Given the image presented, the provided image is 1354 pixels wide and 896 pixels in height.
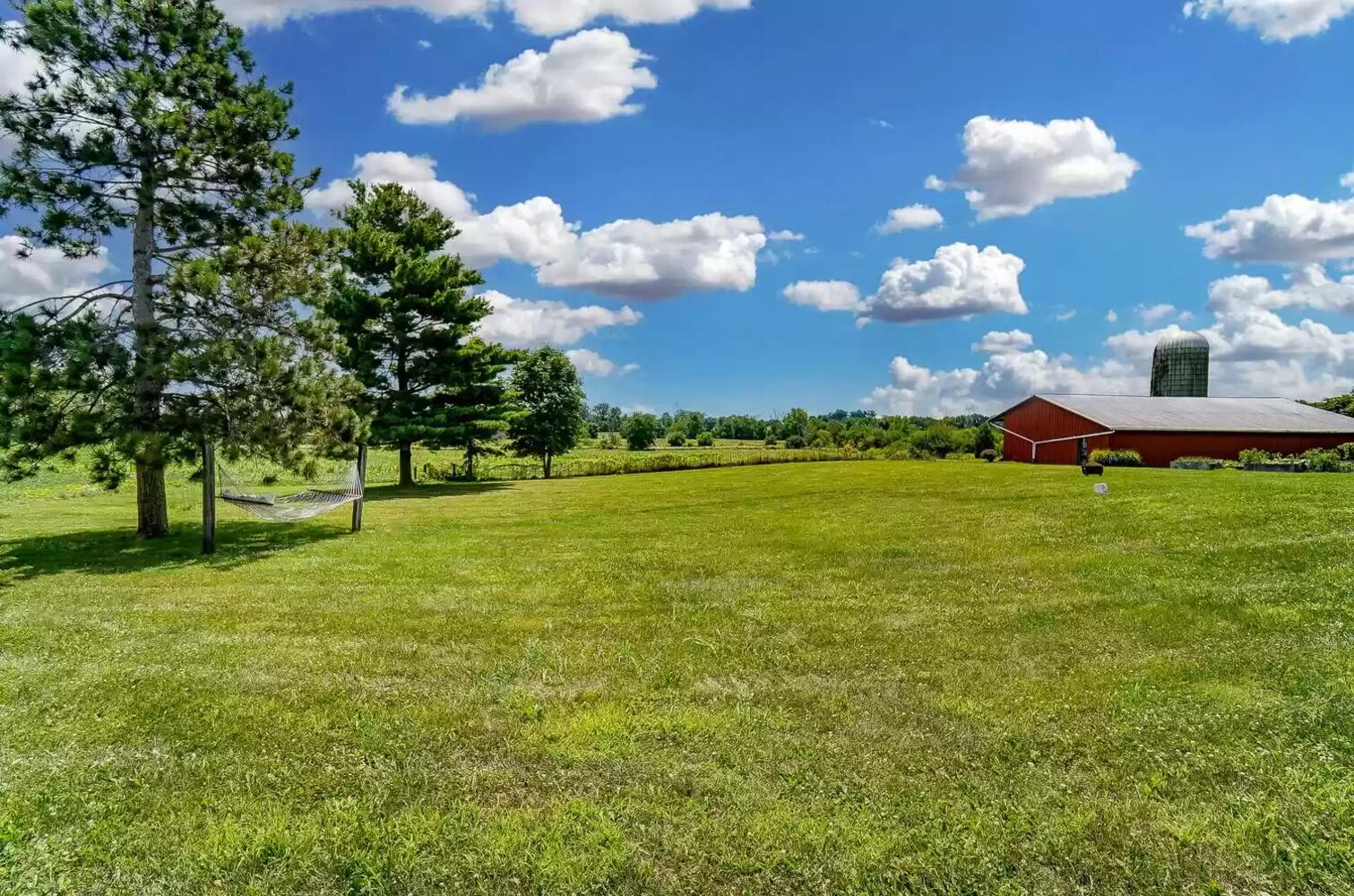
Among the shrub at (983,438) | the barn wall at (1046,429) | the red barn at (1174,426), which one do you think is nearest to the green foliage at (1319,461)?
the red barn at (1174,426)

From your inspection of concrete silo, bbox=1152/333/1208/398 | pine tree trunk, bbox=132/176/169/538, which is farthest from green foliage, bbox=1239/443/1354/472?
pine tree trunk, bbox=132/176/169/538

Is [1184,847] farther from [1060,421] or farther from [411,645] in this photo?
[1060,421]

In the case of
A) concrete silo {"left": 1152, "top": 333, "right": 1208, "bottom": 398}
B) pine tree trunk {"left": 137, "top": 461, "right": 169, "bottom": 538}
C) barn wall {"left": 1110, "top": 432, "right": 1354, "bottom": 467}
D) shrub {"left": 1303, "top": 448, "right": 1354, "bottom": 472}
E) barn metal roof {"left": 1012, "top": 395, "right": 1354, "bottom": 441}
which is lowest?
pine tree trunk {"left": 137, "top": 461, "right": 169, "bottom": 538}

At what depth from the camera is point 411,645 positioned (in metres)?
7.05

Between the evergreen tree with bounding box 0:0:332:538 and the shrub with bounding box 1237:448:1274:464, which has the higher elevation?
the evergreen tree with bounding box 0:0:332:538

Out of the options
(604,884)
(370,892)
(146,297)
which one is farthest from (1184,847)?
(146,297)

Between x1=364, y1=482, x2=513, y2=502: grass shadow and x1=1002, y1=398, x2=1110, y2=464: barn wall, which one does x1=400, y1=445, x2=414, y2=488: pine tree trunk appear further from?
x1=1002, y1=398, x2=1110, y2=464: barn wall

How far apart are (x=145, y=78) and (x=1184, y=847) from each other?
1711 cm

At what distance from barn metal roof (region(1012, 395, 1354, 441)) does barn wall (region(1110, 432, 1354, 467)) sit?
0.37m

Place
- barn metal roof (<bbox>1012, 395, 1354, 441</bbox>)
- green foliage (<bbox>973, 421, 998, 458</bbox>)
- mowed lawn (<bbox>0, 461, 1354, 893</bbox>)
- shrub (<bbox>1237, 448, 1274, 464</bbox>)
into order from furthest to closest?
1. green foliage (<bbox>973, 421, 998, 458</bbox>)
2. barn metal roof (<bbox>1012, 395, 1354, 441</bbox>)
3. shrub (<bbox>1237, 448, 1274, 464</bbox>)
4. mowed lawn (<bbox>0, 461, 1354, 893</bbox>)

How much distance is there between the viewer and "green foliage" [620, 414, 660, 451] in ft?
251

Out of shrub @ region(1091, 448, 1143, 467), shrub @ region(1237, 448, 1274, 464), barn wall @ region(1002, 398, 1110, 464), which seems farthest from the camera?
barn wall @ region(1002, 398, 1110, 464)

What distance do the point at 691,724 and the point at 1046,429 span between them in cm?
4243

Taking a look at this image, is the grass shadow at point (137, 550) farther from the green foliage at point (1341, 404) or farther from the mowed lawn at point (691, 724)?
the green foliage at point (1341, 404)
